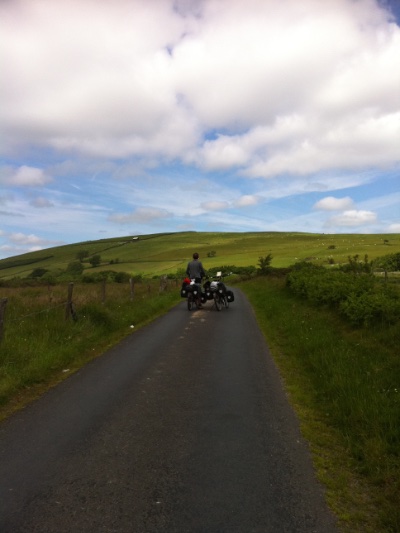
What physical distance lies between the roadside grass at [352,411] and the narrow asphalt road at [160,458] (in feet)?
0.82

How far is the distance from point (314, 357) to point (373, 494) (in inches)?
184

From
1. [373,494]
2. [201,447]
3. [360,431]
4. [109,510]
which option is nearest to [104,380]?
[201,447]

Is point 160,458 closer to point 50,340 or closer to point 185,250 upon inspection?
point 50,340

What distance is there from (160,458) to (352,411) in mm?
2779

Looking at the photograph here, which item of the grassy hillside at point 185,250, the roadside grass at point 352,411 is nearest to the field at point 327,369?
the roadside grass at point 352,411

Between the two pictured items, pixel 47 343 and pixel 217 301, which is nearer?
pixel 47 343

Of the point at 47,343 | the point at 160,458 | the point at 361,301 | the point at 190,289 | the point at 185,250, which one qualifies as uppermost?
the point at 185,250

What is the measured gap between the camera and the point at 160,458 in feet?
14.2

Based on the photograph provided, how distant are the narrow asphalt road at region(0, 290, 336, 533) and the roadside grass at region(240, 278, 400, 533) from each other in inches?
9.8

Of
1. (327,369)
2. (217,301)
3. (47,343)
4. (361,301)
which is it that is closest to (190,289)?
(217,301)

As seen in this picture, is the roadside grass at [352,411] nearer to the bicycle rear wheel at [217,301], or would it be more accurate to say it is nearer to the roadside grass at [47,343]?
the roadside grass at [47,343]

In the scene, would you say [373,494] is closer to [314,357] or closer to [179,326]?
[314,357]

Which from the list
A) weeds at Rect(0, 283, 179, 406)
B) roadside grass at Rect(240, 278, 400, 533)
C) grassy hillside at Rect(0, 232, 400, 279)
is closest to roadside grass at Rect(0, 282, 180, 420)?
weeds at Rect(0, 283, 179, 406)

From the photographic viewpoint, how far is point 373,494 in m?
3.68
